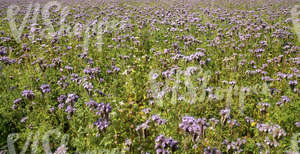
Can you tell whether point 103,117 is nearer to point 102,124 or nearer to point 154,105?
point 102,124

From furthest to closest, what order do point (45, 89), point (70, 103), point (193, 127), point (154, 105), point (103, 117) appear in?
point (154, 105)
point (45, 89)
point (70, 103)
point (103, 117)
point (193, 127)

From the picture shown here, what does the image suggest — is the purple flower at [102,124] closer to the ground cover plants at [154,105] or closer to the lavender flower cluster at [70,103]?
the ground cover plants at [154,105]

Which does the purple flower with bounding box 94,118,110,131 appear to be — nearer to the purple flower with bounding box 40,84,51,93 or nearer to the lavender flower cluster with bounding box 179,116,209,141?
the lavender flower cluster with bounding box 179,116,209,141

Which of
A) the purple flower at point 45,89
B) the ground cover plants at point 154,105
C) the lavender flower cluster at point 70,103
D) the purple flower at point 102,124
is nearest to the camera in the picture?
the purple flower at point 102,124

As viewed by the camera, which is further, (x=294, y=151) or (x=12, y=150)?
(x=12, y=150)

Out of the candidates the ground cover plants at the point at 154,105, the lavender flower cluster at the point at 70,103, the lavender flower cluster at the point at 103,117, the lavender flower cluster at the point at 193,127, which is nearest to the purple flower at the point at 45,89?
the ground cover plants at the point at 154,105

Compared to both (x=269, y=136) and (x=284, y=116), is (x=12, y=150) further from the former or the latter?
(x=284, y=116)

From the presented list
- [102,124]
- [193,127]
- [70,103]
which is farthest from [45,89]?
[193,127]

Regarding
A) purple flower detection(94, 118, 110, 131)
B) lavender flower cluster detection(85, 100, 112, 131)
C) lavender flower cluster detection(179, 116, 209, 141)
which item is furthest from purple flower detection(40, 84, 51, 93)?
lavender flower cluster detection(179, 116, 209, 141)

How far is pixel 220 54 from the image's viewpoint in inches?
276

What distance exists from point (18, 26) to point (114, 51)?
6472 mm

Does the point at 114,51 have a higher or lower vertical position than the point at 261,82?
higher

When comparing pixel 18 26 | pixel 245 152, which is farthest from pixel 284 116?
pixel 18 26

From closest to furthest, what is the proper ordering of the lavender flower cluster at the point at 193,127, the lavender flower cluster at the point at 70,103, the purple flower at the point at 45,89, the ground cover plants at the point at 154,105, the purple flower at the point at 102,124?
the lavender flower cluster at the point at 193,127 < the purple flower at the point at 102,124 < the ground cover plants at the point at 154,105 < the lavender flower cluster at the point at 70,103 < the purple flower at the point at 45,89
